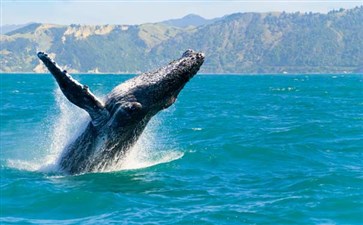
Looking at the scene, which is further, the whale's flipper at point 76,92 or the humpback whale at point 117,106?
the humpback whale at point 117,106

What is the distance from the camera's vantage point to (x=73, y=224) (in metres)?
8.66

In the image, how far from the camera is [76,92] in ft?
36.1

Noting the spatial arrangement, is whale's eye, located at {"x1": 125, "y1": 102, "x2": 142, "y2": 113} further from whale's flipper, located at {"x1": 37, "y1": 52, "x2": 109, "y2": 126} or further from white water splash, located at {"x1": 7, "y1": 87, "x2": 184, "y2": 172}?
white water splash, located at {"x1": 7, "y1": 87, "x2": 184, "y2": 172}

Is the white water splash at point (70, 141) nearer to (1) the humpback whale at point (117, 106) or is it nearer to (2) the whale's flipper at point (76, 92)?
(1) the humpback whale at point (117, 106)

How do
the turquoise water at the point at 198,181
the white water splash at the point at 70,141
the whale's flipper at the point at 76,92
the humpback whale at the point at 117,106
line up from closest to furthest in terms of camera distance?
the turquoise water at the point at 198,181
the whale's flipper at the point at 76,92
the humpback whale at the point at 117,106
the white water splash at the point at 70,141

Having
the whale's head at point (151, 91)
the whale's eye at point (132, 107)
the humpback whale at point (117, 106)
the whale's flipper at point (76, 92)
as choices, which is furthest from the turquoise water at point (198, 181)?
the whale's eye at point (132, 107)

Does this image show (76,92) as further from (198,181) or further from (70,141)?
(198,181)

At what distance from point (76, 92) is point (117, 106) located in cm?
82

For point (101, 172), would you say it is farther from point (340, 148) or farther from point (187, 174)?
point (340, 148)

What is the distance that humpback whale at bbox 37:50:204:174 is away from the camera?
1104 centimetres

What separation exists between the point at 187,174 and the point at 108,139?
1882 millimetres

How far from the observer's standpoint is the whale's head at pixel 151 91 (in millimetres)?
11078

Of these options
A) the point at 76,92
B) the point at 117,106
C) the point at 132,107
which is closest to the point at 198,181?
the point at 132,107

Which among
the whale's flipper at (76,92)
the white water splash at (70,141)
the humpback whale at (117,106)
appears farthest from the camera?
the white water splash at (70,141)
